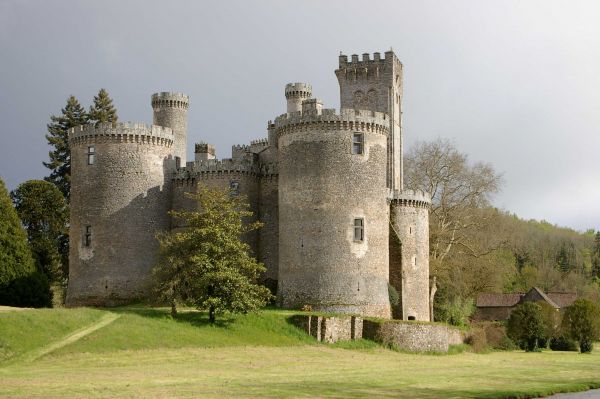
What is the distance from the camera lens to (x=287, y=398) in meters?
A: 24.4

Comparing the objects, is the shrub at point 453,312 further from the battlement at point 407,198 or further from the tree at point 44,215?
the tree at point 44,215

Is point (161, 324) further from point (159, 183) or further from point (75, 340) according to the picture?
point (159, 183)

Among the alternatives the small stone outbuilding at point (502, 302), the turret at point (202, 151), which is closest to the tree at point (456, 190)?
the turret at point (202, 151)

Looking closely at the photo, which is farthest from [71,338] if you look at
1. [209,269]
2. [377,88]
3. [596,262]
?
[596,262]

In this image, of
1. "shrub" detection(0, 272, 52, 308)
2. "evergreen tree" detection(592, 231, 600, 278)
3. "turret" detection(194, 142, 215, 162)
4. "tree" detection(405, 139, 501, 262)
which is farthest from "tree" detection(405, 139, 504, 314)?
"evergreen tree" detection(592, 231, 600, 278)

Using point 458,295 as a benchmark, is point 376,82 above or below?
above

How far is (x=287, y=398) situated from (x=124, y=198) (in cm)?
2843

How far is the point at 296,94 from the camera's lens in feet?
189

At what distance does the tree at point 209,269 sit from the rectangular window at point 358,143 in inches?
303

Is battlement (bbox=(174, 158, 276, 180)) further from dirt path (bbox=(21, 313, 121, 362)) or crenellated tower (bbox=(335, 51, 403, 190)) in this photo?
dirt path (bbox=(21, 313, 121, 362))

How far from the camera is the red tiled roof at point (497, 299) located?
327ft

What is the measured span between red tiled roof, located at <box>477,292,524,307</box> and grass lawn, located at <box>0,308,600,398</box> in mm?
52825

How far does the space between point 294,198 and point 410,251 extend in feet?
28.6

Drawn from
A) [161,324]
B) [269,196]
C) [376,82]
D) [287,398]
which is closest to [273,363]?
[161,324]
